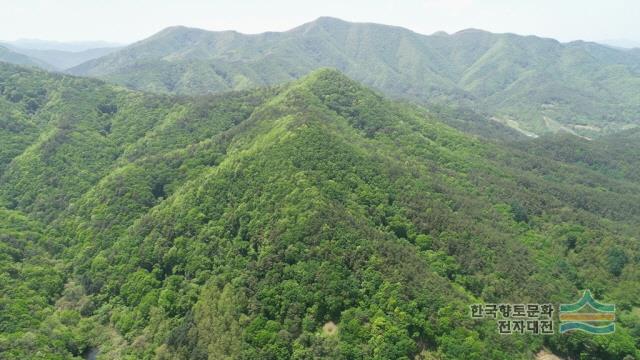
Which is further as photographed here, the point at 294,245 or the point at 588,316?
the point at 294,245

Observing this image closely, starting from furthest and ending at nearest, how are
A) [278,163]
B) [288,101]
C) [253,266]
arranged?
[288,101]
[278,163]
[253,266]

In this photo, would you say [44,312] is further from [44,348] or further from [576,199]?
[576,199]

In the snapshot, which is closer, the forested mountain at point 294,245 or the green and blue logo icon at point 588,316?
the forested mountain at point 294,245

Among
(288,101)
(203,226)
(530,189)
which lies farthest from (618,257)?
(288,101)

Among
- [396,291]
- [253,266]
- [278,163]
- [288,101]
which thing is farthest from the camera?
[288,101]

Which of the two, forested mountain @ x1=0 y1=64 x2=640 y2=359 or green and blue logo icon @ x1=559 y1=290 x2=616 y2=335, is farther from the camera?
green and blue logo icon @ x1=559 y1=290 x2=616 y2=335
